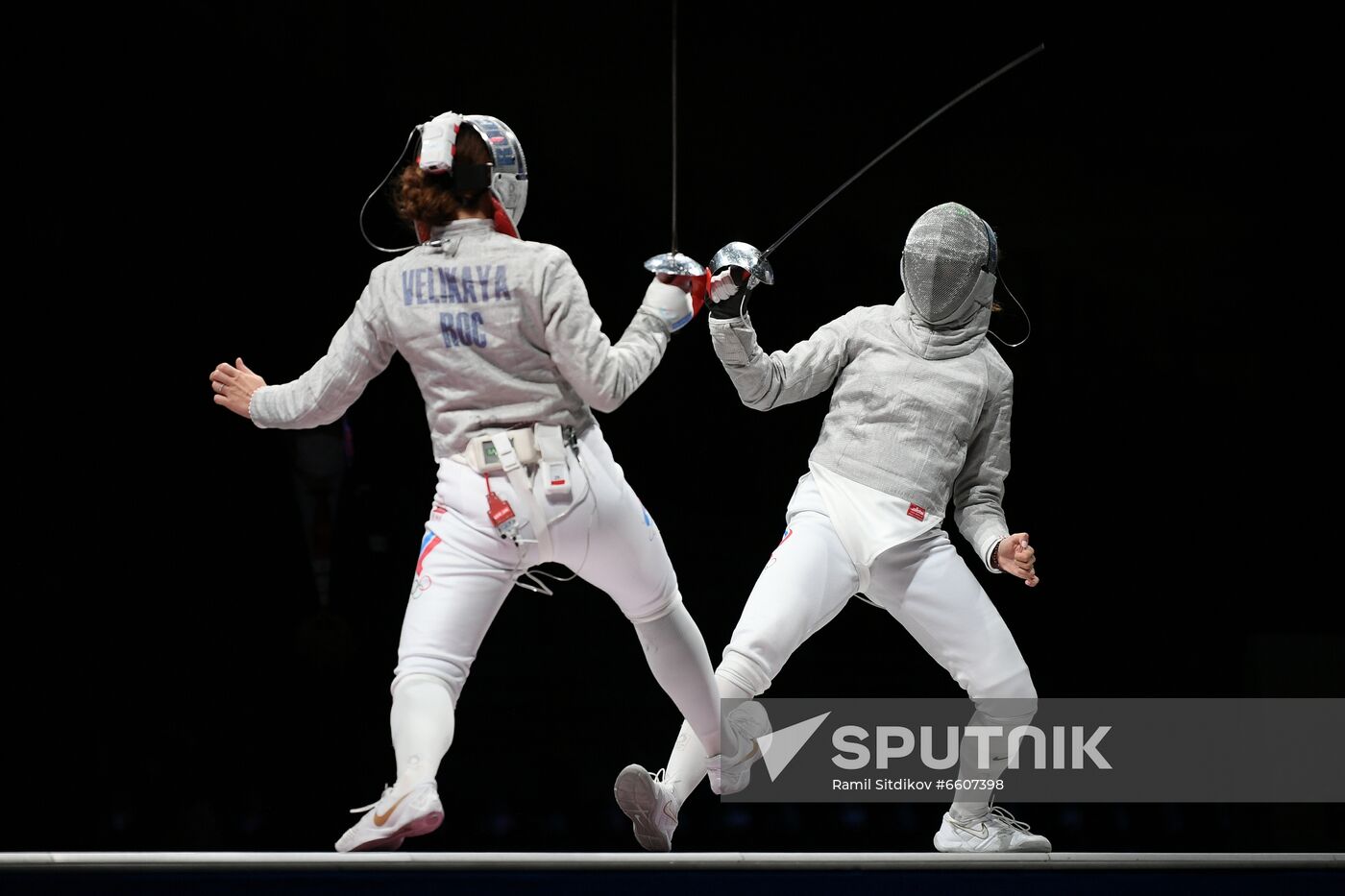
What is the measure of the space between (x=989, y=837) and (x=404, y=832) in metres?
1.09

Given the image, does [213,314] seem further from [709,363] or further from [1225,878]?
[1225,878]

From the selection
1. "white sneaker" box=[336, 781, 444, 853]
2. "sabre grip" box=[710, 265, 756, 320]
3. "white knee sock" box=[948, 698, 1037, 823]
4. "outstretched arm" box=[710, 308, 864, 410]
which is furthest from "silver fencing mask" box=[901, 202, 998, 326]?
"white sneaker" box=[336, 781, 444, 853]

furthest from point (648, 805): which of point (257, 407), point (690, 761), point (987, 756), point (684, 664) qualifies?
point (257, 407)

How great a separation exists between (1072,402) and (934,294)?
1.14 meters

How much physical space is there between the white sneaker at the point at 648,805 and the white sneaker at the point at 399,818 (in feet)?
1.24

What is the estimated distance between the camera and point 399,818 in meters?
1.99

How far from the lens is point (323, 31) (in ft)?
11.0

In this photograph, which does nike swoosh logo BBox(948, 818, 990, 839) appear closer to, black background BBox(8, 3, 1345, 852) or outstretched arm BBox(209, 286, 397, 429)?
black background BBox(8, 3, 1345, 852)

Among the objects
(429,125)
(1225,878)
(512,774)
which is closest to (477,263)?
(429,125)

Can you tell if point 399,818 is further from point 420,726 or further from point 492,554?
point 492,554

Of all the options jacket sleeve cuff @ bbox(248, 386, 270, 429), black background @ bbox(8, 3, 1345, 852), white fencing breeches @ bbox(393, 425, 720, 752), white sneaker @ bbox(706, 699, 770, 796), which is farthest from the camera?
black background @ bbox(8, 3, 1345, 852)

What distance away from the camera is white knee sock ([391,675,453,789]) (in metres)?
2.01

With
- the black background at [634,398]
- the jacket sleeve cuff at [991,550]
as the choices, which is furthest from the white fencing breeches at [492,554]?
the black background at [634,398]

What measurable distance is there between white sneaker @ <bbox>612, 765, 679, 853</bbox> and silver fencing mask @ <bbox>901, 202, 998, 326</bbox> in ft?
3.12
